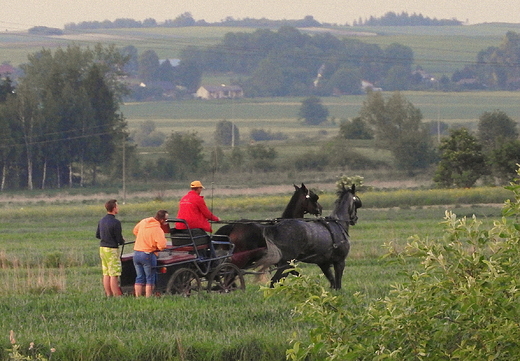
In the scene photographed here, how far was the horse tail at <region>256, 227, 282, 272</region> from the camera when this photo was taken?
16750mm

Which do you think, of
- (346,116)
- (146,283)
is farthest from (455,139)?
(346,116)

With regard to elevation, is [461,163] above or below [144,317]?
below

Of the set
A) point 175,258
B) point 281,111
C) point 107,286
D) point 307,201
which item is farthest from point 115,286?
point 281,111

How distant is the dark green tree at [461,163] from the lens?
62062mm

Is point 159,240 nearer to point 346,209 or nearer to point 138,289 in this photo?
point 138,289

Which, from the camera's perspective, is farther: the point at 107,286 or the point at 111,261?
the point at 107,286

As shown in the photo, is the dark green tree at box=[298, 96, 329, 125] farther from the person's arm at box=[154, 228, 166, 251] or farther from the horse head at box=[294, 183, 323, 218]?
the person's arm at box=[154, 228, 166, 251]

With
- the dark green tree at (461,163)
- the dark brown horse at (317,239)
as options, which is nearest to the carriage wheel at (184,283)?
the dark brown horse at (317,239)

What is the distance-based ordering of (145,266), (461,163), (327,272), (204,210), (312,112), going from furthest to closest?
(312,112), (461,163), (327,272), (204,210), (145,266)

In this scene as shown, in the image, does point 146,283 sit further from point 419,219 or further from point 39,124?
point 39,124

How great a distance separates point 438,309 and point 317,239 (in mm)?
9706

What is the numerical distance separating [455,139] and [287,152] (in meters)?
33.1

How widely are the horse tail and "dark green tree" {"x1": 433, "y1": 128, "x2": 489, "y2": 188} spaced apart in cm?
4637

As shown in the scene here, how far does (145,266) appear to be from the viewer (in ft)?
50.0
